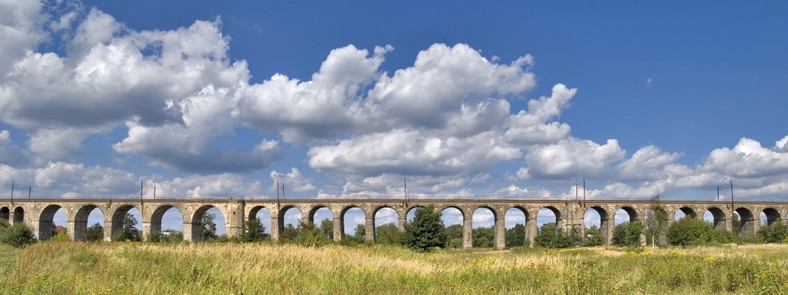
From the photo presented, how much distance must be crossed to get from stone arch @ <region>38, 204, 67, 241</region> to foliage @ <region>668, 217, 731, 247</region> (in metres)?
63.0

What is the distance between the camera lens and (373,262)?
1345 centimetres

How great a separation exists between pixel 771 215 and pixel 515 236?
35462 millimetres

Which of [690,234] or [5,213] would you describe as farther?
[5,213]

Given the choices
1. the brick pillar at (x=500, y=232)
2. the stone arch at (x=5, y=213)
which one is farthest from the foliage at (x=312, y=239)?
the stone arch at (x=5, y=213)

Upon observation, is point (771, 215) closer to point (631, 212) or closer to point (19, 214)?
point (631, 212)

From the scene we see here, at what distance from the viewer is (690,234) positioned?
4903 centimetres

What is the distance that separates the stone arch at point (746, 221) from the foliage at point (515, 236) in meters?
28.0

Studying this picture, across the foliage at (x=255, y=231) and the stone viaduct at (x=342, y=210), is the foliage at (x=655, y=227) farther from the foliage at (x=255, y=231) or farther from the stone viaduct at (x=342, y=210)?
the foliage at (x=255, y=231)

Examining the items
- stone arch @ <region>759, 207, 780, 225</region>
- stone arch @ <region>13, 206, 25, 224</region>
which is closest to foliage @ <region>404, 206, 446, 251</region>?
stone arch @ <region>759, 207, 780, 225</region>

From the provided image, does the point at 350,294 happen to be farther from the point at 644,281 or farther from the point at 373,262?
the point at 644,281

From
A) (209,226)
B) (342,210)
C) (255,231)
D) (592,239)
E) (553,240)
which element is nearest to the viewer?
(553,240)

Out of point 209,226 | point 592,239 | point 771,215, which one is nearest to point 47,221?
point 209,226

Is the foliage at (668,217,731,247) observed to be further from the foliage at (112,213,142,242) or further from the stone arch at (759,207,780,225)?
the foliage at (112,213,142,242)

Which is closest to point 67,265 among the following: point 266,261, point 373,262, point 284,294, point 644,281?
point 266,261
